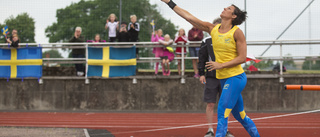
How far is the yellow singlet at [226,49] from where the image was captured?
16.3 feet

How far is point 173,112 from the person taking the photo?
11711 mm

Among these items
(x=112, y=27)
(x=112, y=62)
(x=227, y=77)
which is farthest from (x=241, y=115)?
(x=112, y=27)

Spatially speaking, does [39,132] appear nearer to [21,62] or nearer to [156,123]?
[156,123]

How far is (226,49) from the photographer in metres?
5.03

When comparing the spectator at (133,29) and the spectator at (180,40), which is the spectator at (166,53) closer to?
the spectator at (180,40)

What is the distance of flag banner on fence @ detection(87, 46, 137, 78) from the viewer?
1204cm

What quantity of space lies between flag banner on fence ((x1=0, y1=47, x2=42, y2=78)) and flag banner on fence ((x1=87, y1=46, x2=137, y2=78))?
1.76 m

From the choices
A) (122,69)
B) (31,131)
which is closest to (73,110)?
(122,69)

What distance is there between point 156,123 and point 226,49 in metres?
4.60

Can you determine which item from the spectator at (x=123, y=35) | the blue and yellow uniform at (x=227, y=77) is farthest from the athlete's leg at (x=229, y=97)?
the spectator at (x=123, y=35)

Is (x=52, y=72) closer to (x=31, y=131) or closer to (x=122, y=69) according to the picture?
(x=122, y=69)

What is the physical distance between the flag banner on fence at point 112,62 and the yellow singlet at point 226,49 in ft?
23.1

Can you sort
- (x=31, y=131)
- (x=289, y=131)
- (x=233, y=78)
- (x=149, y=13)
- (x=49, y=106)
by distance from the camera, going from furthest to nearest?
(x=149, y=13), (x=49, y=106), (x=289, y=131), (x=31, y=131), (x=233, y=78)

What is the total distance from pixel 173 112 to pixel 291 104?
355 centimetres
